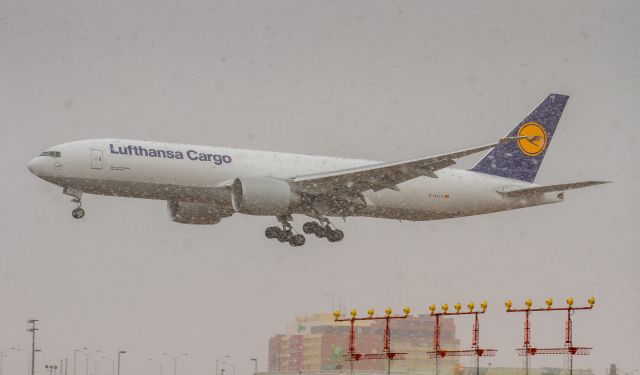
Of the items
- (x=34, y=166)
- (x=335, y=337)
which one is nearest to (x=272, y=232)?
(x=34, y=166)

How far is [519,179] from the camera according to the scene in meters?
74.2

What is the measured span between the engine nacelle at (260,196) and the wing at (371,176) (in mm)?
1578

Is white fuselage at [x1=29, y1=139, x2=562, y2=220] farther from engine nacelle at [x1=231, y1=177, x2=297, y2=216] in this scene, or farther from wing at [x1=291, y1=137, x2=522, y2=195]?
wing at [x1=291, y1=137, x2=522, y2=195]

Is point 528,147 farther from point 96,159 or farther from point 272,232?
point 96,159

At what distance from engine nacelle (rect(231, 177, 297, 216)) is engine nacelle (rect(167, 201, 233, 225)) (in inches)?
201

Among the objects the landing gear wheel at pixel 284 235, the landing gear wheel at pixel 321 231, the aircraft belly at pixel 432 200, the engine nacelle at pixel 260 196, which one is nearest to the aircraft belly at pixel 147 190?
the engine nacelle at pixel 260 196

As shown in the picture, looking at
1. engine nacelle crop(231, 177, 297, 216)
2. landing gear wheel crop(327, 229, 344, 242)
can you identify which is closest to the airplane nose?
engine nacelle crop(231, 177, 297, 216)

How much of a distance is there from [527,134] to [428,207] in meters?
12.1

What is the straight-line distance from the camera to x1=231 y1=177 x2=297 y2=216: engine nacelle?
61656 millimetres

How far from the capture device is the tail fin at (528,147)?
241 feet

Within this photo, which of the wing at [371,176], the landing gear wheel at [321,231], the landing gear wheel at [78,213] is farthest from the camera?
the landing gear wheel at [321,231]

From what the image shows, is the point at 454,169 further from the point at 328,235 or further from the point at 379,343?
the point at 379,343

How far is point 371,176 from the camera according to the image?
6438 centimetres

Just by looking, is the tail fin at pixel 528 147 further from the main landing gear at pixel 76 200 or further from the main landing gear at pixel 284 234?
the main landing gear at pixel 76 200
